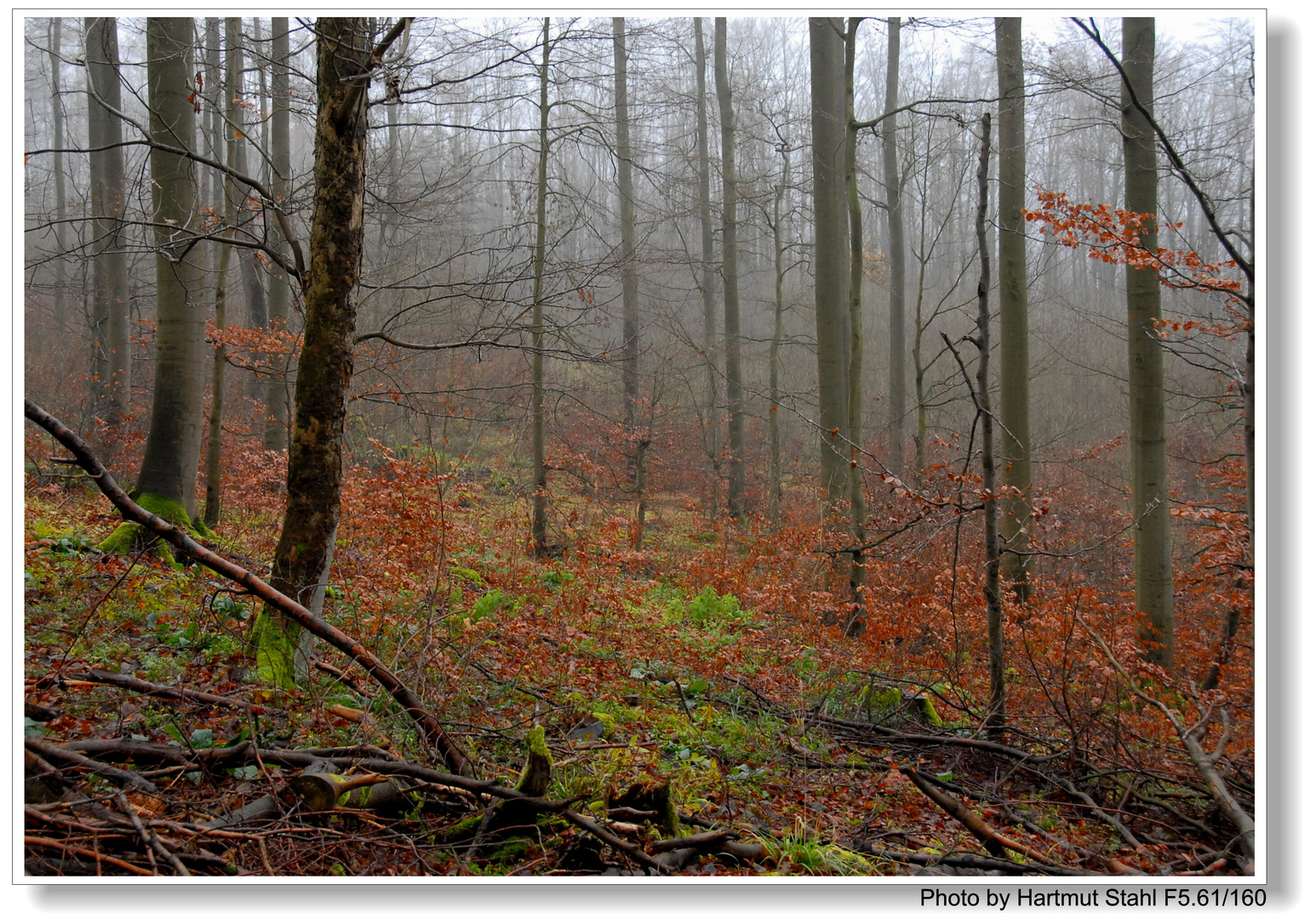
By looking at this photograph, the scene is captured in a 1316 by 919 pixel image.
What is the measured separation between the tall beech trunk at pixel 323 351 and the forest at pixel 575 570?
24mm

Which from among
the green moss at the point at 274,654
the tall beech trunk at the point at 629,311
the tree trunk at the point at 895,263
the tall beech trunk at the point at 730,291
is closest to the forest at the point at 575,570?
the green moss at the point at 274,654

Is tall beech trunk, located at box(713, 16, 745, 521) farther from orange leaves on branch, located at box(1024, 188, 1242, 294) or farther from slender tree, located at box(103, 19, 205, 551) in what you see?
slender tree, located at box(103, 19, 205, 551)

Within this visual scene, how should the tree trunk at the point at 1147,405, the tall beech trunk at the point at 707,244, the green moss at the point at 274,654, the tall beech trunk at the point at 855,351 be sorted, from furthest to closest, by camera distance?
the tall beech trunk at the point at 707,244
the tall beech trunk at the point at 855,351
the tree trunk at the point at 1147,405
the green moss at the point at 274,654

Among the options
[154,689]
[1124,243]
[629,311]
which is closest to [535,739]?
[154,689]

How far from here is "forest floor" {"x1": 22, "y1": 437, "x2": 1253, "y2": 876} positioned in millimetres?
3006

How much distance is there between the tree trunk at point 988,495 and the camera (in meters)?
4.41

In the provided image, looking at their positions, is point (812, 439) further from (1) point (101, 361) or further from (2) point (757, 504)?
(1) point (101, 361)

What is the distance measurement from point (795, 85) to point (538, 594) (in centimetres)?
1693

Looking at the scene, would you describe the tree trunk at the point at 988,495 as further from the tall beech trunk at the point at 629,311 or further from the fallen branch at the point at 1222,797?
the tall beech trunk at the point at 629,311

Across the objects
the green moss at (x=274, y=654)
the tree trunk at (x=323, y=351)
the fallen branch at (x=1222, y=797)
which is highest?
the tree trunk at (x=323, y=351)

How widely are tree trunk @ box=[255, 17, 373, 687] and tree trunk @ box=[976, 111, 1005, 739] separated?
3.79 meters

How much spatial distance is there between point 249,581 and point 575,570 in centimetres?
537

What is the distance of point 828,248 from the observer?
30.0 ft
